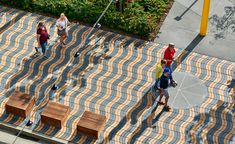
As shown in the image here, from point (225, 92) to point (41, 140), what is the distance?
268 inches

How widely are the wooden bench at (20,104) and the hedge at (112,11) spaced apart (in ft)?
17.4

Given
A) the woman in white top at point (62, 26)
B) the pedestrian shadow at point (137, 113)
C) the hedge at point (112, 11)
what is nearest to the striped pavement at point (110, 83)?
the pedestrian shadow at point (137, 113)

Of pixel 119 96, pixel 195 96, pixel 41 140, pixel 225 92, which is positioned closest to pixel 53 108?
pixel 41 140

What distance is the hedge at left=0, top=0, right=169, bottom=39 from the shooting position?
18.8m

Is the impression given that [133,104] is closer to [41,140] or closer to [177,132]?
[177,132]

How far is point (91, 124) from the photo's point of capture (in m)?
14.7

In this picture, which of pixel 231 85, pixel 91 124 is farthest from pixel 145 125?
pixel 231 85

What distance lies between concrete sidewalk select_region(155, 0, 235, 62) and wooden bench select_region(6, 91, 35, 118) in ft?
19.9

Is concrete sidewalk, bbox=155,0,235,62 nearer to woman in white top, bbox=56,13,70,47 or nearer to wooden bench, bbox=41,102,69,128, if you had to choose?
woman in white top, bbox=56,13,70,47

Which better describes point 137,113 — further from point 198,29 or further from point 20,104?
point 198,29

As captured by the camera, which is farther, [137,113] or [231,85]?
[231,85]

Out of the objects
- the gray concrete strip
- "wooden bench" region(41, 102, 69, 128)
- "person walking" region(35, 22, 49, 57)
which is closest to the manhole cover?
"wooden bench" region(41, 102, 69, 128)

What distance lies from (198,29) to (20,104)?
8167 millimetres

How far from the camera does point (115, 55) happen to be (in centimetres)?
1802
